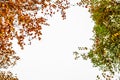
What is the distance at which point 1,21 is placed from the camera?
14.4 m

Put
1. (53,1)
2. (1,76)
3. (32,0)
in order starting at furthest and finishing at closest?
1. (1,76)
2. (53,1)
3. (32,0)

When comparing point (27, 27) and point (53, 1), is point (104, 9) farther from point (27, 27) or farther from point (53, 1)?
point (27, 27)

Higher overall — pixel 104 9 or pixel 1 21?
pixel 104 9

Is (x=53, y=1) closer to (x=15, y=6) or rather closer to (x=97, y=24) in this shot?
(x=15, y=6)

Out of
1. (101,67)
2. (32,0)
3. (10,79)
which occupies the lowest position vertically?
(32,0)

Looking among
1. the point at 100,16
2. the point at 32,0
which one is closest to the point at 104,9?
A: the point at 100,16

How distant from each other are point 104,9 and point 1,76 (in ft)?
57.3

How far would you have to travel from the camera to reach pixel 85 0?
59.8ft

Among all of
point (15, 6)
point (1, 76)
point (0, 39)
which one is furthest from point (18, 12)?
point (1, 76)

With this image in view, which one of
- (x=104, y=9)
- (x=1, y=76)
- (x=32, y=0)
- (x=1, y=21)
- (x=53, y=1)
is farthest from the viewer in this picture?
(x=1, y=76)

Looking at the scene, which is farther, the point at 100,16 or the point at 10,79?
the point at 10,79

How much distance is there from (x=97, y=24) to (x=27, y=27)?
81.0ft

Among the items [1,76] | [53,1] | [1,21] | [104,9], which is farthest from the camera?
[1,76]

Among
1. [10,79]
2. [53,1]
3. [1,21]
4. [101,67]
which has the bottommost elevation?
[1,21]
